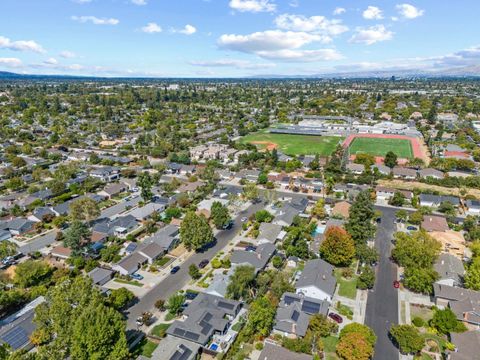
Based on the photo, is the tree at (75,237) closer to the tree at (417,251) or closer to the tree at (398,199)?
the tree at (417,251)

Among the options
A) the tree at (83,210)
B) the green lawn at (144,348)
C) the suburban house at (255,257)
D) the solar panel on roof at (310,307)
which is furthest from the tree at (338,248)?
the tree at (83,210)

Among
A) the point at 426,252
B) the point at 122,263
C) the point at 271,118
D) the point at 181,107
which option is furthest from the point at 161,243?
the point at 181,107

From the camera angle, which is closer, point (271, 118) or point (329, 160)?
point (329, 160)

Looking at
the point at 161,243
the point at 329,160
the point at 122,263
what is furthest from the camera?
the point at 329,160

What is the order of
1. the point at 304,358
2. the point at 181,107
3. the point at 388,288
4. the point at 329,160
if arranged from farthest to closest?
the point at 181,107 → the point at 329,160 → the point at 388,288 → the point at 304,358

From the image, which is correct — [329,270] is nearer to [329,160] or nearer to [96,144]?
[329,160]

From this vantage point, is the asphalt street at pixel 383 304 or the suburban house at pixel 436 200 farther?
the suburban house at pixel 436 200
